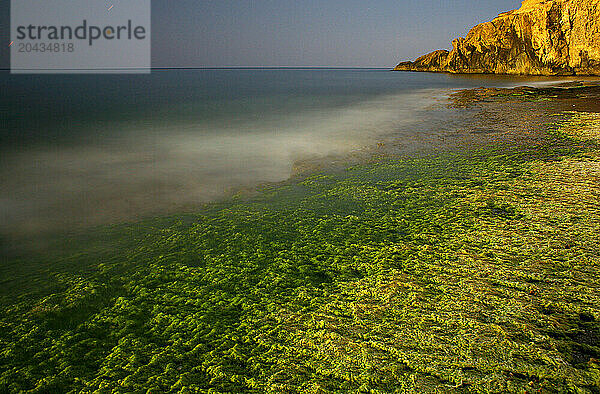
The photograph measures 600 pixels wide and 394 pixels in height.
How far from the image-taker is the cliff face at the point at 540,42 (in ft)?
115

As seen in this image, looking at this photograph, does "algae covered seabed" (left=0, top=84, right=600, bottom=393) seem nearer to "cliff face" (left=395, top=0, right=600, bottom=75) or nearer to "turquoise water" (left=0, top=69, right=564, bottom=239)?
"turquoise water" (left=0, top=69, right=564, bottom=239)

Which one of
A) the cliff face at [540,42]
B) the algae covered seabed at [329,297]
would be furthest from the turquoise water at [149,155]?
the cliff face at [540,42]

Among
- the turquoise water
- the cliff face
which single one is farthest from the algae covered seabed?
the cliff face

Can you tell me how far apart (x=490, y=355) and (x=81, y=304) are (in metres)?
2.80

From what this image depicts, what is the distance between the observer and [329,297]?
8.83 ft

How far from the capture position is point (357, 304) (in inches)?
102

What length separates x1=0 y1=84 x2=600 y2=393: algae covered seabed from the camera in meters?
2.01

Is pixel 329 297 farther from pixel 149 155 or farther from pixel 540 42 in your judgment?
pixel 540 42

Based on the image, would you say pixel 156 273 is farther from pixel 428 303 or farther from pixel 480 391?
pixel 480 391

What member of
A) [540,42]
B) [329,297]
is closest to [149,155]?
[329,297]

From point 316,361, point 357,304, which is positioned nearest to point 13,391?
point 316,361

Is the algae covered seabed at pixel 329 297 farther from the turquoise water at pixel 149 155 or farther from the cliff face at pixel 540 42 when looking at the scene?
the cliff face at pixel 540 42

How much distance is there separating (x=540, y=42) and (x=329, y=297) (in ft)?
164

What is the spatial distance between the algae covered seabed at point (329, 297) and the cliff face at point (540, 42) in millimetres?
40361
